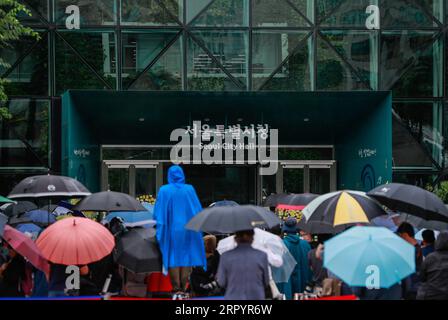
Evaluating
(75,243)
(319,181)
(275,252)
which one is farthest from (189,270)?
(319,181)

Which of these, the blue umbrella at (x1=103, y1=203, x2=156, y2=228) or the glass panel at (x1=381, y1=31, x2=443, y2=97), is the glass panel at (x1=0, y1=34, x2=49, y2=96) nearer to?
the glass panel at (x1=381, y1=31, x2=443, y2=97)

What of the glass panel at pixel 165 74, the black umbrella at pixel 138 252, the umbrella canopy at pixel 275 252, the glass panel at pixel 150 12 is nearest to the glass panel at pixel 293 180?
the glass panel at pixel 165 74

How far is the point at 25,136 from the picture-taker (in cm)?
2252

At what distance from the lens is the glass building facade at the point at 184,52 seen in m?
22.2

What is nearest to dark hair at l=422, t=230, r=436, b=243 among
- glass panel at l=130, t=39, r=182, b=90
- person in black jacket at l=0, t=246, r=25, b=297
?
person in black jacket at l=0, t=246, r=25, b=297

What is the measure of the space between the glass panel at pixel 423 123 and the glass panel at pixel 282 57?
2969mm

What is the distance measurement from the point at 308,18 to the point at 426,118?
448 centimetres

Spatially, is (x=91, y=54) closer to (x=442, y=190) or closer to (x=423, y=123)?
(x=423, y=123)

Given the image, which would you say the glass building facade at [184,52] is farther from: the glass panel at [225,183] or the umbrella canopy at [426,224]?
the umbrella canopy at [426,224]

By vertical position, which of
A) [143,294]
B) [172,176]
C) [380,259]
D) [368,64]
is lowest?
[143,294]

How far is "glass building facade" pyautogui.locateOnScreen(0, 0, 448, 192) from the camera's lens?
2216 cm
